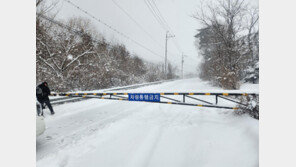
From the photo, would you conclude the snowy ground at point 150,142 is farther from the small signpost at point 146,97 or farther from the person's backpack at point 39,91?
the person's backpack at point 39,91

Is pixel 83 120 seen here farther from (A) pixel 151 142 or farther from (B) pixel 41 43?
(B) pixel 41 43

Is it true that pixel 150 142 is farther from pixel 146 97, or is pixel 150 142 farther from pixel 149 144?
pixel 146 97

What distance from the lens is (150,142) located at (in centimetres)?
345

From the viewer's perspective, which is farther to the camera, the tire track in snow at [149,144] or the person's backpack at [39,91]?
the person's backpack at [39,91]

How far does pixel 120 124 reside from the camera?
4.66m

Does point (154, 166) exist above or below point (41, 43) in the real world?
below

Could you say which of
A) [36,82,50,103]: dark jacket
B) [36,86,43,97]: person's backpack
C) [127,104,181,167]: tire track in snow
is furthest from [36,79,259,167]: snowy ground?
[36,86,43,97]: person's backpack

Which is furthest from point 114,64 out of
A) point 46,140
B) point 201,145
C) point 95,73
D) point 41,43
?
point 201,145

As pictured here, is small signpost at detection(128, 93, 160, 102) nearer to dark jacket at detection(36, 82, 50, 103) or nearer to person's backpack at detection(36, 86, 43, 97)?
dark jacket at detection(36, 82, 50, 103)

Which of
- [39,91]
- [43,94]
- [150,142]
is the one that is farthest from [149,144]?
[39,91]

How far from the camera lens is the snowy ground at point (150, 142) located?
271 centimetres

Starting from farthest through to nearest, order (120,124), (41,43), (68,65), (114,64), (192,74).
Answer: (192,74)
(114,64)
(68,65)
(41,43)
(120,124)

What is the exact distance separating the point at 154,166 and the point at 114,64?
18338mm

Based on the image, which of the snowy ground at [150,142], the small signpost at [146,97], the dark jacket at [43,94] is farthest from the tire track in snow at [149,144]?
the dark jacket at [43,94]
